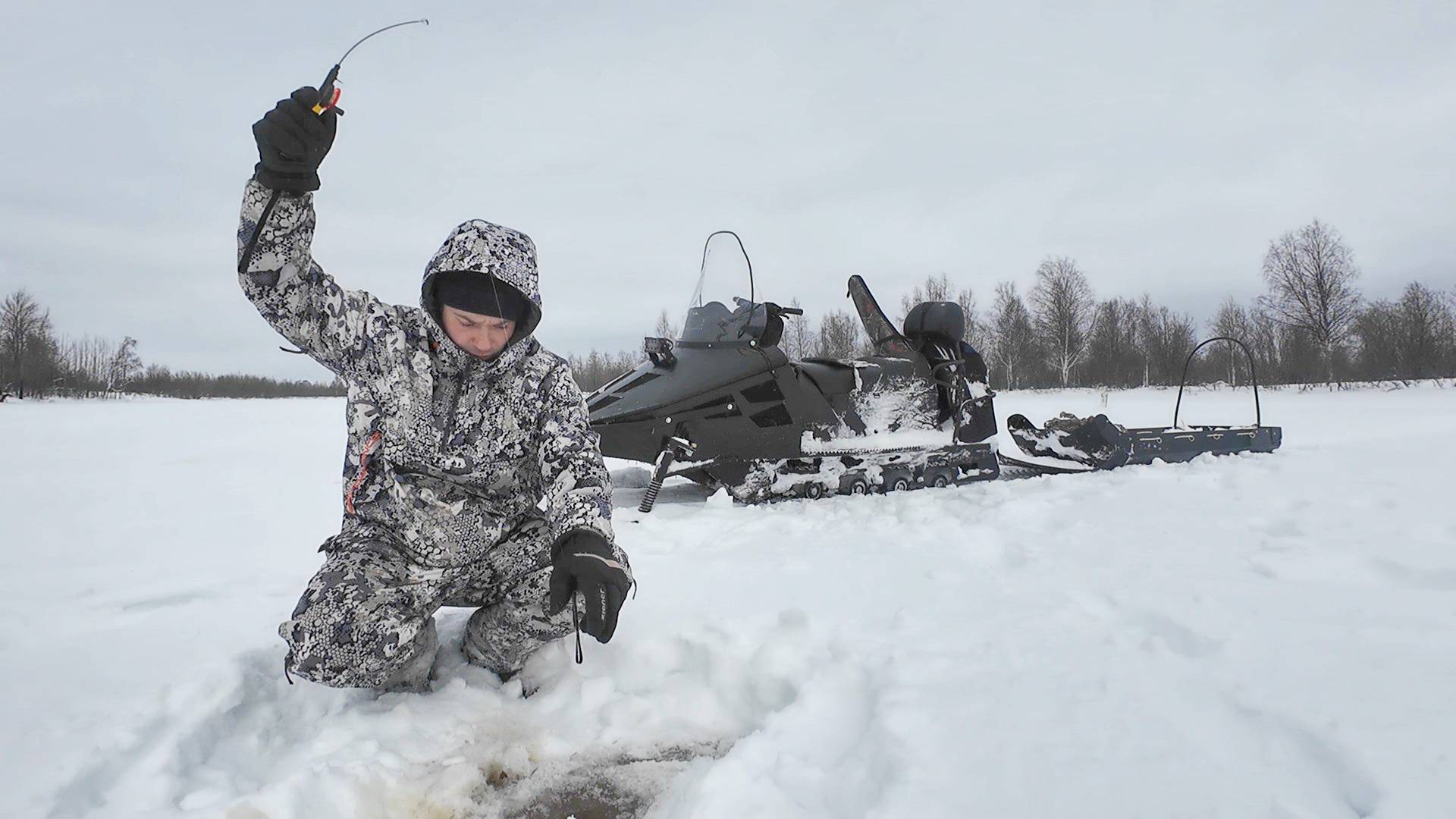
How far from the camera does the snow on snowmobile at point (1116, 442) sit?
5.79 metres

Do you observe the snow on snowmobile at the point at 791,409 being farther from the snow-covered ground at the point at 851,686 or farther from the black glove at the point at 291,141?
the black glove at the point at 291,141

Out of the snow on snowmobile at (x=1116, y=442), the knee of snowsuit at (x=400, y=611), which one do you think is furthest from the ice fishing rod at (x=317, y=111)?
the snow on snowmobile at (x=1116, y=442)

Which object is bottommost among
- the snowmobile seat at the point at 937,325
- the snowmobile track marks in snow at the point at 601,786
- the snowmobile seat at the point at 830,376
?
the snowmobile track marks in snow at the point at 601,786

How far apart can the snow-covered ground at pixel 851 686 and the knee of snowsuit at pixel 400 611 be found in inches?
4.9

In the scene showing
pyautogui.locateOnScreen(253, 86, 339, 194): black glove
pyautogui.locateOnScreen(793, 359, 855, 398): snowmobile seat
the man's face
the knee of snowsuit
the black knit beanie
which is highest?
pyautogui.locateOnScreen(253, 86, 339, 194): black glove

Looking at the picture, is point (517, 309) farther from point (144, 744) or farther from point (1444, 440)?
point (1444, 440)

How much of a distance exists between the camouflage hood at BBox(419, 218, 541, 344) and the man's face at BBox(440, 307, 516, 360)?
0.18 feet

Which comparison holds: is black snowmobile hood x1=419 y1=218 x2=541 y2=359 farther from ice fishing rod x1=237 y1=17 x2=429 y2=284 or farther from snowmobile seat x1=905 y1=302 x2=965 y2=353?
snowmobile seat x1=905 y1=302 x2=965 y2=353

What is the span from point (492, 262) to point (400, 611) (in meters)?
1.07

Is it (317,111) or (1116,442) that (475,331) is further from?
(1116,442)

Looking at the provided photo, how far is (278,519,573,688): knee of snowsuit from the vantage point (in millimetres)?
1869

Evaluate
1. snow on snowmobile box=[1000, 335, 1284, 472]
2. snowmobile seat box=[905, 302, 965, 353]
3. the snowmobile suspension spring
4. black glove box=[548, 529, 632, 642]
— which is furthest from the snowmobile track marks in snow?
snow on snowmobile box=[1000, 335, 1284, 472]

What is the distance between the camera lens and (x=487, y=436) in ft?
6.93

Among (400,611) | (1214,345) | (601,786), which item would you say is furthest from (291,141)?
(1214,345)
